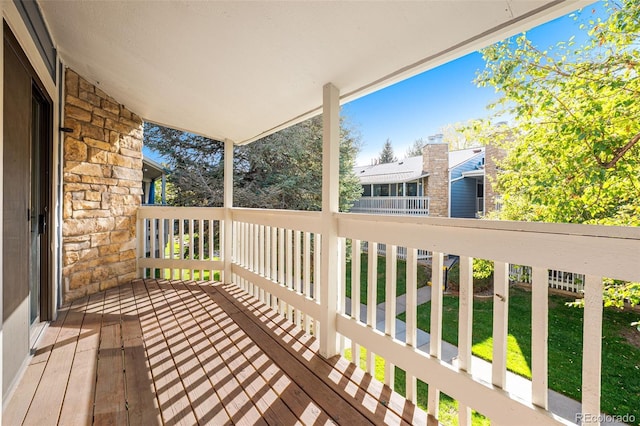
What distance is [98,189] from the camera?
140 inches

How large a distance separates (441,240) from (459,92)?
7809mm

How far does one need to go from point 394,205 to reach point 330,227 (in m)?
6.17

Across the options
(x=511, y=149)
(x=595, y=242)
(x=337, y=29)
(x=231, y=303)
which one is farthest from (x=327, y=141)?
(x=511, y=149)

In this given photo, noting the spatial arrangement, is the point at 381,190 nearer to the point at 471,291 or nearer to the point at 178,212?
the point at 178,212

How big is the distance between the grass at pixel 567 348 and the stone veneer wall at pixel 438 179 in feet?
6.69

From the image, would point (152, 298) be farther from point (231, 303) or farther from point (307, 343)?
point (307, 343)

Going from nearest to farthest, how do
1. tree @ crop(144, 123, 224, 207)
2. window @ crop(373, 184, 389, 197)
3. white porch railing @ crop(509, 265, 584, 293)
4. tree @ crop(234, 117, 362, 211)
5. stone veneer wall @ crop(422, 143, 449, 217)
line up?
white porch railing @ crop(509, 265, 584, 293), stone veneer wall @ crop(422, 143, 449, 217), tree @ crop(234, 117, 362, 211), tree @ crop(144, 123, 224, 207), window @ crop(373, 184, 389, 197)

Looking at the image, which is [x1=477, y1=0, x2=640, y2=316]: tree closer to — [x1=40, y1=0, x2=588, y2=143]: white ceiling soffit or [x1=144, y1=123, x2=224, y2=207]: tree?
[x1=40, y1=0, x2=588, y2=143]: white ceiling soffit

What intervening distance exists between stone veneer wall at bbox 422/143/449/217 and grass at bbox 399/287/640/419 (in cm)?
204

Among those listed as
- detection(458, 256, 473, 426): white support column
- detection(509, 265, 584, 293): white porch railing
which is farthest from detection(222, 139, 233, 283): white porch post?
detection(509, 265, 584, 293): white porch railing

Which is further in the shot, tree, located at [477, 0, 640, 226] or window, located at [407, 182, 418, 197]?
window, located at [407, 182, 418, 197]

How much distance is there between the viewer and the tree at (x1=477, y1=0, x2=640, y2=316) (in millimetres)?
2445

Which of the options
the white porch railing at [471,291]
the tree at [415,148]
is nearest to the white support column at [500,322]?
the white porch railing at [471,291]

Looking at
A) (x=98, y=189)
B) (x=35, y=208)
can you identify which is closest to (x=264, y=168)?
(x=98, y=189)
